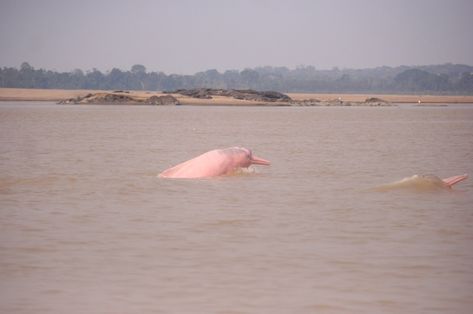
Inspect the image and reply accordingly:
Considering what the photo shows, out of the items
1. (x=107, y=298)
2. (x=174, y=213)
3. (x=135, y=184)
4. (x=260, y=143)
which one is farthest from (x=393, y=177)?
(x=260, y=143)

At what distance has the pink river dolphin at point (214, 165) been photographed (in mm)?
18375

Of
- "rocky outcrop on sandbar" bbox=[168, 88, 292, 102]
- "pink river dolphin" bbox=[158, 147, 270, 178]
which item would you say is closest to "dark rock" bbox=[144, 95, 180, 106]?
"rocky outcrop on sandbar" bbox=[168, 88, 292, 102]

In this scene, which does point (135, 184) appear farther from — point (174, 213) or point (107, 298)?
point (107, 298)

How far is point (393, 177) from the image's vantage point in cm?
1908

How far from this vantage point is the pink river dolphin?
18375mm

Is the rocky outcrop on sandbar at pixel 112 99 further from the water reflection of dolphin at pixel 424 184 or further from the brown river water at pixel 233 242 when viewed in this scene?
the water reflection of dolphin at pixel 424 184

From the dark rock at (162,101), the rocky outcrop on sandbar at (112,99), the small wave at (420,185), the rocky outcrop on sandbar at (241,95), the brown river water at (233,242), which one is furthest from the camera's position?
the rocky outcrop on sandbar at (241,95)

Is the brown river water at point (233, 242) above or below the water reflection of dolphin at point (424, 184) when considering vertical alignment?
below

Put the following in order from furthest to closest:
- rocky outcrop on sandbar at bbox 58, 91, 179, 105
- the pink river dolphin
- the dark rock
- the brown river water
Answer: the dark rock, rocky outcrop on sandbar at bbox 58, 91, 179, 105, the pink river dolphin, the brown river water

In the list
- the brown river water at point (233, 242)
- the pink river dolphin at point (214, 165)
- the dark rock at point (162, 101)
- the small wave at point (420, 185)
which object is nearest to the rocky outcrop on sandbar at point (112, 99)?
the dark rock at point (162, 101)

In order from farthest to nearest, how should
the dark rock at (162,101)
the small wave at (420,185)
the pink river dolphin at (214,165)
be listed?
the dark rock at (162,101)
the pink river dolphin at (214,165)
the small wave at (420,185)

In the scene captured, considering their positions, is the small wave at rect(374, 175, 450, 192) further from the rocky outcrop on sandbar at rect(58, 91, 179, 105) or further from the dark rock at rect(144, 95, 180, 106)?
the dark rock at rect(144, 95, 180, 106)

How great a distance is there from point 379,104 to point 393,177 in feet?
438

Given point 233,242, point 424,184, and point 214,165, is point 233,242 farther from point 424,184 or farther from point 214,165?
point 214,165
